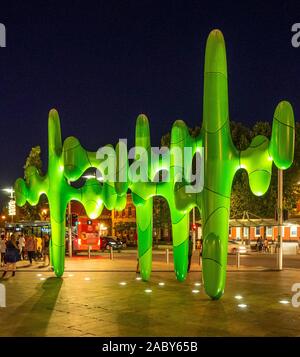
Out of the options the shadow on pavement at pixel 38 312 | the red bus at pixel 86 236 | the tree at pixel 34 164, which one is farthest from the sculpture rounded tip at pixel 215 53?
the tree at pixel 34 164

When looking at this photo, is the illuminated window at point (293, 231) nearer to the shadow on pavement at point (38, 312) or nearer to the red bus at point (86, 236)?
the red bus at point (86, 236)

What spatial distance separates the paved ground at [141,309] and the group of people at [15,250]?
1057 mm

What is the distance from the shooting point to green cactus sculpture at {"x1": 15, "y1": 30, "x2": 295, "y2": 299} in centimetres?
1157

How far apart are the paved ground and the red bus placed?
1946 centimetres

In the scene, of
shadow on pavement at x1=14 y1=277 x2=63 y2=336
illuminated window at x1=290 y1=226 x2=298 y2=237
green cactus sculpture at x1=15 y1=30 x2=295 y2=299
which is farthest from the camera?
illuminated window at x1=290 y1=226 x2=298 y2=237

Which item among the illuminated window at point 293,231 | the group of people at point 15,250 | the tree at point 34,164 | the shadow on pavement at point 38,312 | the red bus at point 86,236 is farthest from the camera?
the illuminated window at point 293,231

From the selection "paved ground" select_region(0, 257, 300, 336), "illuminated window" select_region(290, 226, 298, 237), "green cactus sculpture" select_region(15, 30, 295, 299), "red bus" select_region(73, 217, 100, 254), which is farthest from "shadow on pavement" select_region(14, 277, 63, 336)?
"illuminated window" select_region(290, 226, 298, 237)

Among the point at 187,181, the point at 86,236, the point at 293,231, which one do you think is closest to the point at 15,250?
the point at 187,181

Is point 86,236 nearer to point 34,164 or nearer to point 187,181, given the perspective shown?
point 34,164

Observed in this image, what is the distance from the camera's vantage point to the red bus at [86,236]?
36200 millimetres

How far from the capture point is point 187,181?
44.1ft

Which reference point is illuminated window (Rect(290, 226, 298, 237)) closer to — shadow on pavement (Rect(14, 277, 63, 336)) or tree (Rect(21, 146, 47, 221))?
tree (Rect(21, 146, 47, 221))

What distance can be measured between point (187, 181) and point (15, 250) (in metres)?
7.40
